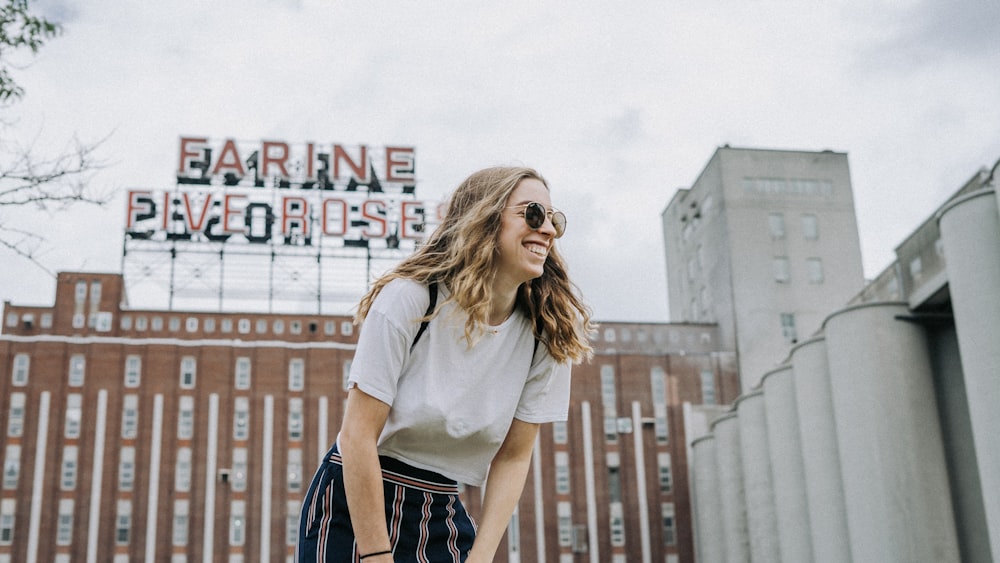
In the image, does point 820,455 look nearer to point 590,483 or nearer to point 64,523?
point 590,483

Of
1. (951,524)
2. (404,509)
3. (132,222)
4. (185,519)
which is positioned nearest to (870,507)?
(951,524)

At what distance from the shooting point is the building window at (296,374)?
68.7 meters

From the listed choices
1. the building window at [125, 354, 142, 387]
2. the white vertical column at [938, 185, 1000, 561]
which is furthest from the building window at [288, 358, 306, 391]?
the white vertical column at [938, 185, 1000, 561]

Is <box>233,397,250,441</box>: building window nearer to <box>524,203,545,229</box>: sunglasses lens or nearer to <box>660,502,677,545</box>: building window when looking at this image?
<box>660,502,677,545</box>: building window

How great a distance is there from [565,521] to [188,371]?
78.8ft

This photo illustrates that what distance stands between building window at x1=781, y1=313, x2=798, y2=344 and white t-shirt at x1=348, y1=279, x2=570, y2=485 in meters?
70.8

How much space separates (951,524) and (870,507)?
8.39 ft

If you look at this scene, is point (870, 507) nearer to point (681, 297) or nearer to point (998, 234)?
point (998, 234)

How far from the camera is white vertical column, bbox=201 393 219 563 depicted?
6384cm

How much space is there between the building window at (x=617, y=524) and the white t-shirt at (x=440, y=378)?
64.5m

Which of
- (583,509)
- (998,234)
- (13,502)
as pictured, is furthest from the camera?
(583,509)

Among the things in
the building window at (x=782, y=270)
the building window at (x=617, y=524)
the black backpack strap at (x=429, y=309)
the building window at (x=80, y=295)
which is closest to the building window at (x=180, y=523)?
the building window at (x=80, y=295)

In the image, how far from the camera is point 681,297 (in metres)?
84.9

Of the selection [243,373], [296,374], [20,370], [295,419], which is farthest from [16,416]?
[296,374]
